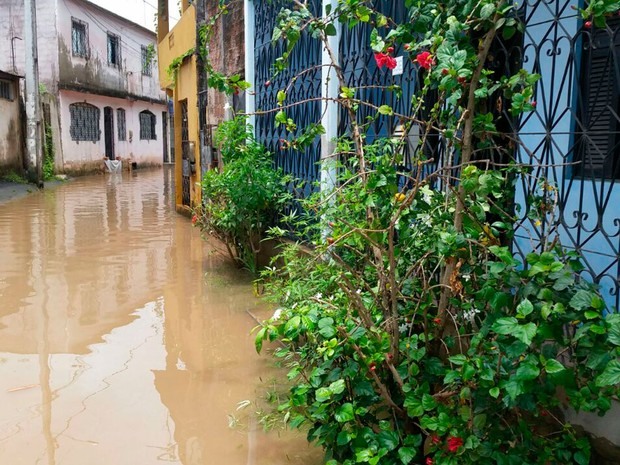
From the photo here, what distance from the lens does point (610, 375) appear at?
1.85 meters

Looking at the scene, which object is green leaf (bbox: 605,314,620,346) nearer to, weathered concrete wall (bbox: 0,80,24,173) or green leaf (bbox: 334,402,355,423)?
green leaf (bbox: 334,402,355,423)

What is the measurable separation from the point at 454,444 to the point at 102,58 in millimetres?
24924

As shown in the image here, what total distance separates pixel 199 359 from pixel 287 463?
157cm

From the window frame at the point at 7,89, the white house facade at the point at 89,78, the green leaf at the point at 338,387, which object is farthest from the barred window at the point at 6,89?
the green leaf at the point at 338,387

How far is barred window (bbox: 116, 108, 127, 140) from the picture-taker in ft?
85.6

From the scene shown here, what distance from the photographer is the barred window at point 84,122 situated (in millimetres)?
22594

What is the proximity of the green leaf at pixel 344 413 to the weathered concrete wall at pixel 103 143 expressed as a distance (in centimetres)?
2147

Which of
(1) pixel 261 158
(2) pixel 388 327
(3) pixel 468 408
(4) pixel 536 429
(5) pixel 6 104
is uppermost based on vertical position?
(5) pixel 6 104

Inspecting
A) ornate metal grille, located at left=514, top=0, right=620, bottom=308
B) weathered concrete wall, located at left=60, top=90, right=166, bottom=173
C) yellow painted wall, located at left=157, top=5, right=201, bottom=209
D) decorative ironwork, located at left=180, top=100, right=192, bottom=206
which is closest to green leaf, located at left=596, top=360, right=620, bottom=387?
ornate metal grille, located at left=514, top=0, right=620, bottom=308

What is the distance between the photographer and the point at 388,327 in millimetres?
2727

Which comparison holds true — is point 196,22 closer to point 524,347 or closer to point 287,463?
point 287,463

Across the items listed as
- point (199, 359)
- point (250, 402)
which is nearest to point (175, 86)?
point (199, 359)

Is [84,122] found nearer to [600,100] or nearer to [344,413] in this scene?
[600,100]

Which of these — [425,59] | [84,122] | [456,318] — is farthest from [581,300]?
[84,122]
